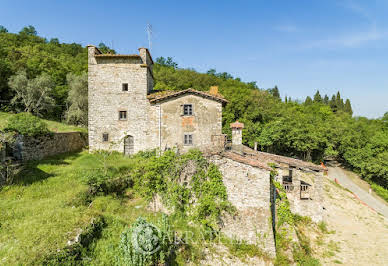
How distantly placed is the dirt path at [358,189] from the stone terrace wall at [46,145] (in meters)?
32.5

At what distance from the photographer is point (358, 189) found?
2431 centimetres

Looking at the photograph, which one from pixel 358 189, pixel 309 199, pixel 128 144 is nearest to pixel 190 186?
pixel 309 199

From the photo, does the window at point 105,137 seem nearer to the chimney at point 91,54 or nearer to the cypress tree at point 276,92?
the chimney at point 91,54

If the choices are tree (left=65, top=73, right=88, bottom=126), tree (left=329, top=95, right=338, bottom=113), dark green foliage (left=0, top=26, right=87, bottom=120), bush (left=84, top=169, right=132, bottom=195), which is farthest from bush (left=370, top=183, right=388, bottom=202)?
dark green foliage (left=0, top=26, right=87, bottom=120)

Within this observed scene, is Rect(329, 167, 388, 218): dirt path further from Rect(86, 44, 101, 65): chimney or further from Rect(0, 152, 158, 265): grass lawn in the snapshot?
Rect(86, 44, 101, 65): chimney

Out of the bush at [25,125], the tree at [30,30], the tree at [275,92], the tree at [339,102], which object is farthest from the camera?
the tree at [275,92]

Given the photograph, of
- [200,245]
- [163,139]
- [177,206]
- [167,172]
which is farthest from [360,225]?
[163,139]

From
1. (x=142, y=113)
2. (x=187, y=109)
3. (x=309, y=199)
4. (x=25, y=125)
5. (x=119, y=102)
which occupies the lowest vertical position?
(x=309, y=199)

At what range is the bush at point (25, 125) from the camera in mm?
11882

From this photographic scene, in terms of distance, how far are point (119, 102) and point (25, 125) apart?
6.89 meters

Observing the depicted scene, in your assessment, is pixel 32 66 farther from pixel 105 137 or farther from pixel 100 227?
pixel 100 227

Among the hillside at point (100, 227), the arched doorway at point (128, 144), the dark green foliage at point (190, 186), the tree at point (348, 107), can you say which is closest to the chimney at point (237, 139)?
the dark green foliage at point (190, 186)

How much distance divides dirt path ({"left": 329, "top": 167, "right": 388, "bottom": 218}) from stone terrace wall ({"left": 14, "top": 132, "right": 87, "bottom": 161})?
32456 millimetres

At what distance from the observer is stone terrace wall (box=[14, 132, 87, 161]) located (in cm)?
1171
